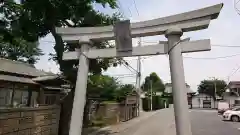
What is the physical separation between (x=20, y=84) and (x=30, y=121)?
18.6 ft

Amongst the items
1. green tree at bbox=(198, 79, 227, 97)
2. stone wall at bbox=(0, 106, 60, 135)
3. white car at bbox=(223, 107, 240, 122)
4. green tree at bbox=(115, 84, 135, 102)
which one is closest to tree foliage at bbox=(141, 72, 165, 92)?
green tree at bbox=(198, 79, 227, 97)

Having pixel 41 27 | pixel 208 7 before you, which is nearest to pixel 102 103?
pixel 41 27

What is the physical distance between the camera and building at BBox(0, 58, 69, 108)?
13680mm

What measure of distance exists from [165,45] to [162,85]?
66.7 m

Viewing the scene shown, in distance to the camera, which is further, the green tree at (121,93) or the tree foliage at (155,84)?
the tree foliage at (155,84)

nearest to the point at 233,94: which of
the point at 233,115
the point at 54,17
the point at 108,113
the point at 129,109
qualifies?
the point at 233,115

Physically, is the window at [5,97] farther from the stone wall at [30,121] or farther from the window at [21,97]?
the stone wall at [30,121]

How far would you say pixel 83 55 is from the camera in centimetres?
786

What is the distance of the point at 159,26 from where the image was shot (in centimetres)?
729

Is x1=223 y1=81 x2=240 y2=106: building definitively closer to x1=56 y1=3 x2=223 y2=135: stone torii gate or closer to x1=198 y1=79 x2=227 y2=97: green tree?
x1=198 y1=79 x2=227 y2=97: green tree

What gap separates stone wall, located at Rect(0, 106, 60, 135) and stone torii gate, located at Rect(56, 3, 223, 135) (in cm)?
243

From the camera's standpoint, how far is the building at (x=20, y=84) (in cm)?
1368

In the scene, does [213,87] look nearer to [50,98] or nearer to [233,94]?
[233,94]

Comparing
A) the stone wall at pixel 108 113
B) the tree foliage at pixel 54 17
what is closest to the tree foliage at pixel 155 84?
the stone wall at pixel 108 113
